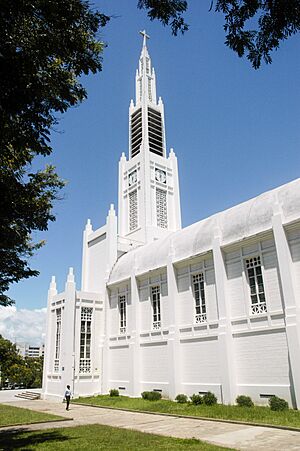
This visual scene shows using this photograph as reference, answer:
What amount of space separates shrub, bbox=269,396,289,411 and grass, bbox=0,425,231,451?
19.4ft

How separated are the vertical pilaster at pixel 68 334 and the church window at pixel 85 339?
3.01ft

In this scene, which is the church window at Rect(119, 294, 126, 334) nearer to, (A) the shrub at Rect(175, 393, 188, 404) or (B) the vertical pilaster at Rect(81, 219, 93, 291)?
(B) the vertical pilaster at Rect(81, 219, 93, 291)

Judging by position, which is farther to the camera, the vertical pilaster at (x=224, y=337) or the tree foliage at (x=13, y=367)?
the tree foliage at (x=13, y=367)

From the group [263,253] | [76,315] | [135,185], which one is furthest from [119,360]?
[135,185]

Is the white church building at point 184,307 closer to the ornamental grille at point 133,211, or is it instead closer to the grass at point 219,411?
the ornamental grille at point 133,211

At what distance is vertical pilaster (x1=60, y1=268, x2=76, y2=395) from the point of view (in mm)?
26359

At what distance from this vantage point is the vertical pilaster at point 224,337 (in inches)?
693

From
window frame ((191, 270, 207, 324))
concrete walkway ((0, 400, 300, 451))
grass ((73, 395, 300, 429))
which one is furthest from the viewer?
window frame ((191, 270, 207, 324))

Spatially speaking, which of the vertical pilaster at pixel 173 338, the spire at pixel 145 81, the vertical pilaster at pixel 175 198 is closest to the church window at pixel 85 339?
the vertical pilaster at pixel 173 338

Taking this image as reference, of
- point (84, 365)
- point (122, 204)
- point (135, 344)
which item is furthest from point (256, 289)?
point (122, 204)

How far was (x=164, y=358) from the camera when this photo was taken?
22.5m

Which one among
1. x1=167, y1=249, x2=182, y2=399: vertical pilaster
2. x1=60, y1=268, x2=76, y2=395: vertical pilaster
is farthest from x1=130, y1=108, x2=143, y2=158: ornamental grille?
x1=167, y1=249, x2=182, y2=399: vertical pilaster

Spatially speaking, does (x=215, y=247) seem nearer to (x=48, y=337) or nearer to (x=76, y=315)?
(x=76, y=315)

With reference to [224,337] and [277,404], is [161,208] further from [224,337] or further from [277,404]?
[277,404]
